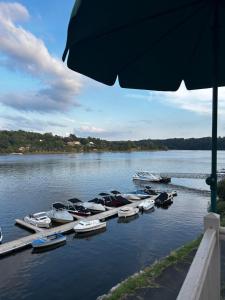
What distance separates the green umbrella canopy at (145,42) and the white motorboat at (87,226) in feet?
78.4

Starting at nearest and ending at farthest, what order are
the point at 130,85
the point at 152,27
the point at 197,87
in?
1. the point at 152,27
2. the point at 130,85
3. the point at 197,87

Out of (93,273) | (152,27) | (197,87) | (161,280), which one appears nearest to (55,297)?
(93,273)

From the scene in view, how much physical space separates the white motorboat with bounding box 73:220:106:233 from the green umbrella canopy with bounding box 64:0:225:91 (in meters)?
23.9

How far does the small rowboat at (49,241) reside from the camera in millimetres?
23016

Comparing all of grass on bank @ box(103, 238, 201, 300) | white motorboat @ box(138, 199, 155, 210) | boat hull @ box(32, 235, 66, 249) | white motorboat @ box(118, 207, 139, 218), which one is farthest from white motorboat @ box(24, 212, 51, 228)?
grass on bank @ box(103, 238, 201, 300)

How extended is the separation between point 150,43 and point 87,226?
2507cm

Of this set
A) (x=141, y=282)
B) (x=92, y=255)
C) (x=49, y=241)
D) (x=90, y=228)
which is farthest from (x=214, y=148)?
(x=90, y=228)

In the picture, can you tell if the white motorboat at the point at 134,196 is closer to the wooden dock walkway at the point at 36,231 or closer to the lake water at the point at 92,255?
the lake water at the point at 92,255

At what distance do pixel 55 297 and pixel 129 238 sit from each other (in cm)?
1085

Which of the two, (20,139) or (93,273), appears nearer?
(93,273)

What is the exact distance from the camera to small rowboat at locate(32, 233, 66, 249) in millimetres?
23016

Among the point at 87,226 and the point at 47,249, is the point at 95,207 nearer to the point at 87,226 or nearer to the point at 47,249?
the point at 87,226

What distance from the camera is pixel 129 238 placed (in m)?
26.1

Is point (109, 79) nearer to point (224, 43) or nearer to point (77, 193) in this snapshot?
point (224, 43)
